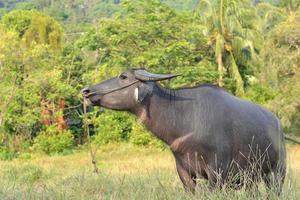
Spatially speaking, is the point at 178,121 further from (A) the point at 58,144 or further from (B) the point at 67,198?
(A) the point at 58,144

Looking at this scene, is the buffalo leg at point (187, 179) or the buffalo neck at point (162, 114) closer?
the buffalo leg at point (187, 179)

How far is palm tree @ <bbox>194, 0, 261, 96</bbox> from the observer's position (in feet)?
68.2

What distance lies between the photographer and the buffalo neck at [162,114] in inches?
198

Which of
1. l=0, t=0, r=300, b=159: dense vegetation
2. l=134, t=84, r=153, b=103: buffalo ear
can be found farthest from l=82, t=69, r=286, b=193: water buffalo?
l=0, t=0, r=300, b=159: dense vegetation

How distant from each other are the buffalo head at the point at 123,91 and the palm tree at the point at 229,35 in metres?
15.5

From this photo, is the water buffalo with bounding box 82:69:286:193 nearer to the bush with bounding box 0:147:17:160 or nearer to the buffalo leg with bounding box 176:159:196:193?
the buffalo leg with bounding box 176:159:196:193

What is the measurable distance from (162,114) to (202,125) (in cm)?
36

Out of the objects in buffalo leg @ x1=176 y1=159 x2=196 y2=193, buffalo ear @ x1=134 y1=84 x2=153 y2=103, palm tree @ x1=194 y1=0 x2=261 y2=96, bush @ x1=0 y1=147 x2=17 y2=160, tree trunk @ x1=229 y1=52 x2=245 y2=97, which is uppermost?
buffalo ear @ x1=134 y1=84 x2=153 y2=103

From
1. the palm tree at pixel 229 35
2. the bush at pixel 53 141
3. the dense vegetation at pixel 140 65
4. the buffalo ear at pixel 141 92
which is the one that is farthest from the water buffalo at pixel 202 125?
the bush at pixel 53 141

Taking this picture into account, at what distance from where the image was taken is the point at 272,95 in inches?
864

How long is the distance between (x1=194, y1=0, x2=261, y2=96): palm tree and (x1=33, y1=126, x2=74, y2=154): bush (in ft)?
19.0

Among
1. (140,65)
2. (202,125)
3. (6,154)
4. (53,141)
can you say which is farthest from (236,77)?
(202,125)

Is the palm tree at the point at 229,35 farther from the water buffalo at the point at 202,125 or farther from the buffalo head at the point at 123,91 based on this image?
the buffalo head at the point at 123,91

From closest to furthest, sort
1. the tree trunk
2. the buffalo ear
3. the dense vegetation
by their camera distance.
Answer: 1. the buffalo ear
2. the dense vegetation
3. the tree trunk
